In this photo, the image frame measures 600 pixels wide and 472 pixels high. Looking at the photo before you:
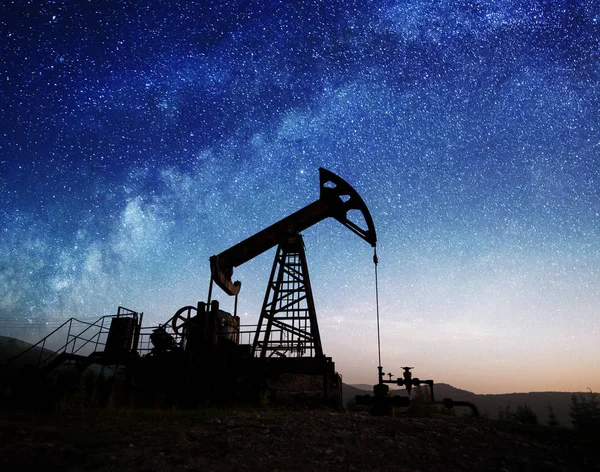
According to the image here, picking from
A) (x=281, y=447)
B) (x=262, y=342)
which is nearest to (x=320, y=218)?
(x=262, y=342)

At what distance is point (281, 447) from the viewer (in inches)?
181

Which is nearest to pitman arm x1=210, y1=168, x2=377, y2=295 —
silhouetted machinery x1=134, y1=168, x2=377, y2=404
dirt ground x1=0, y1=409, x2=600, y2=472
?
silhouetted machinery x1=134, y1=168, x2=377, y2=404

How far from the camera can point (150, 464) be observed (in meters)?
3.91

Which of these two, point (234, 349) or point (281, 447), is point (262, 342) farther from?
point (281, 447)

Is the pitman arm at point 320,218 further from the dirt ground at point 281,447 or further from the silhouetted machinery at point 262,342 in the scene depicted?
Answer: the dirt ground at point 281,447

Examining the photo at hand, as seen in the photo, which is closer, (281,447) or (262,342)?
→ (281,447)

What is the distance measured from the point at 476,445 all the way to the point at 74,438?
18.5 feet

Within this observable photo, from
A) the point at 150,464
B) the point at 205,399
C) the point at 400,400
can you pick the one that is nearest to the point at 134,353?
the point at 205,399

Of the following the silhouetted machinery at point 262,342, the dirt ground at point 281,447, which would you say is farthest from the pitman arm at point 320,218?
A: the dirt ground at point 281,447

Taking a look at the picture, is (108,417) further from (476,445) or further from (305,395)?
(476,445)

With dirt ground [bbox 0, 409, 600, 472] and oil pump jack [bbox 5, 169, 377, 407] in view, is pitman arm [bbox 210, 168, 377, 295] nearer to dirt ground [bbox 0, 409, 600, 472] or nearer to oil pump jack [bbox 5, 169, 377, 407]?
oil pump jack [bbox 5, 169, 377, 407]

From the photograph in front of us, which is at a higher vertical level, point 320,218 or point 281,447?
point 320,218

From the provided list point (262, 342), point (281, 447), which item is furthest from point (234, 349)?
point (281, 447)

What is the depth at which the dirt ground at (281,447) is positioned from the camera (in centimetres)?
403
